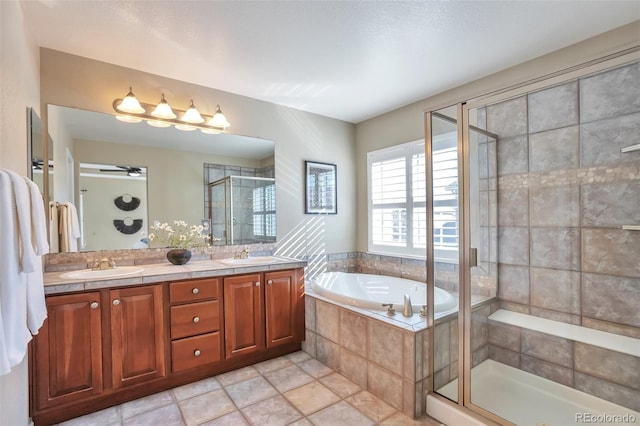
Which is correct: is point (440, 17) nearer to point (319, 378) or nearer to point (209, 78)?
point (209, 78)

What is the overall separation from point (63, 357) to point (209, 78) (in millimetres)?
2291

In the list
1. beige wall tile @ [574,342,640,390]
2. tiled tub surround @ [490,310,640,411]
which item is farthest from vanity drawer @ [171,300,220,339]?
beige wall tile @ [574,342,640,390]

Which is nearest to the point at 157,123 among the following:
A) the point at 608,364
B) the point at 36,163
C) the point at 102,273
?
the point at 36,163

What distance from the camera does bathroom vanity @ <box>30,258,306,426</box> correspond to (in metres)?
1.82

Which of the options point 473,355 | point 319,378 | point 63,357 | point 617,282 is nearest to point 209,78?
point 63,357

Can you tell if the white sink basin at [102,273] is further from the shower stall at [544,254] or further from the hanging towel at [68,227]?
the shower stall at [544,254]

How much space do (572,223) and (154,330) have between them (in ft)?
10.0

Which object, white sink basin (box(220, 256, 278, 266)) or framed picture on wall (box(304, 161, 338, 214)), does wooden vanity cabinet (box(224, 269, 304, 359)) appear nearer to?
white sink basin (box(220, 256, 278, 266))

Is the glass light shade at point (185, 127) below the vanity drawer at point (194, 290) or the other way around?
the other way around

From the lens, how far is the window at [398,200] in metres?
3.25

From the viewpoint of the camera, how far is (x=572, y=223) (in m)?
2.19

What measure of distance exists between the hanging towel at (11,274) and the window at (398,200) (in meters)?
2.91

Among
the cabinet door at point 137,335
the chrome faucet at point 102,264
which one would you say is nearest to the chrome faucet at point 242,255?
the cabinet door at point 137,335

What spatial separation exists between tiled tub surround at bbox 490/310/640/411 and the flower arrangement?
2.50 metres
